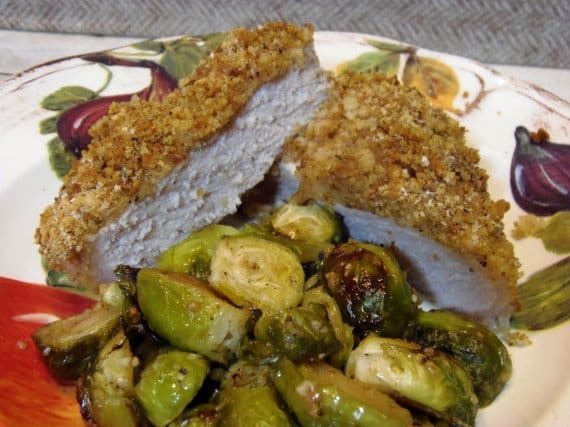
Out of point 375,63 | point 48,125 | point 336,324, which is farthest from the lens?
point 375,63

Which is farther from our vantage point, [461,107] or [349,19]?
[349,19]

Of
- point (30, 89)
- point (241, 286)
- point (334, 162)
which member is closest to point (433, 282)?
point (334, 162)

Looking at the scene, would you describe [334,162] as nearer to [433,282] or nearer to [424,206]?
[424,206]

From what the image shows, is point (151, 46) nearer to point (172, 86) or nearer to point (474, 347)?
point (172, 86)

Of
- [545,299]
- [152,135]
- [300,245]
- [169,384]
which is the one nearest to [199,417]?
[169,384]

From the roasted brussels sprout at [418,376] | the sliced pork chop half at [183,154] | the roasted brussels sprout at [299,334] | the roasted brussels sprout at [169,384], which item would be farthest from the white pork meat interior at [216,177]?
the roasted brussels sprout at [418,376]

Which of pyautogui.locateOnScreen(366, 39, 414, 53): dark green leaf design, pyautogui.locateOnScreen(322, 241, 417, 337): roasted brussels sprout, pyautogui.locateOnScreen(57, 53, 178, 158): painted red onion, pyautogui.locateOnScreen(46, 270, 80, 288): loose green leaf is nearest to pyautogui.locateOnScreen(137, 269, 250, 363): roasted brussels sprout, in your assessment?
pyautogui.locateOnScreen(322, 241, 417, 337): roasted brussels sprout

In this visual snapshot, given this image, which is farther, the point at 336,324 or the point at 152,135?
the point at 152,135
